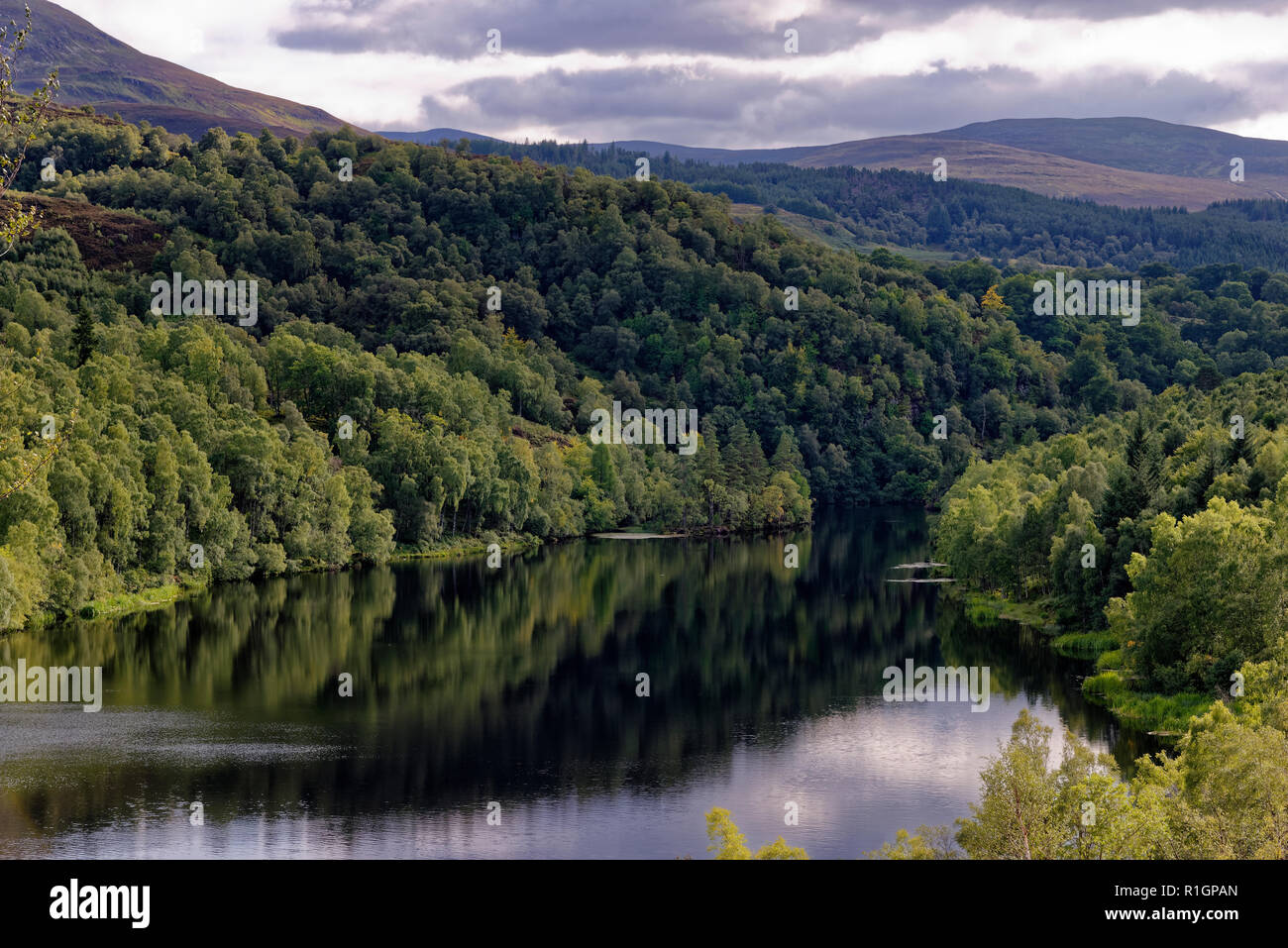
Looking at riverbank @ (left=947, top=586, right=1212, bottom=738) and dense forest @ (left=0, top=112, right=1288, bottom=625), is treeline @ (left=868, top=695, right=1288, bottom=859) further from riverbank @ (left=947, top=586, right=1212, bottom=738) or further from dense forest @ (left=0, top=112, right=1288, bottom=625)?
dense forest @ (left=0, top=112, right=1288, bottom=625)

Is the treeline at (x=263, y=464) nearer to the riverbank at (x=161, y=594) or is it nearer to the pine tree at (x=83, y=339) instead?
the pine tree at (x=83, y=339)

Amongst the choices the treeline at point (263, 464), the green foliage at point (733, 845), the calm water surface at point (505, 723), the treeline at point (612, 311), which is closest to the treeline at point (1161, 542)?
the calm water surface at point (505, 723)

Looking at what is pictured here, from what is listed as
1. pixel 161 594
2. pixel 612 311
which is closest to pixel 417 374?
pixel 161 594

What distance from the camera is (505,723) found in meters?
51.3

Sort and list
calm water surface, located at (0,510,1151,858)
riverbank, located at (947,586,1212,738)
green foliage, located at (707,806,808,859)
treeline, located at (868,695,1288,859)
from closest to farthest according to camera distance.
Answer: green foliage, located at (707,806,808,859)
treeline, located at (868,695,1288,859)
calm water surface, located at (0,510,1151,858)
riverbank, located at (947,586,1212,738)

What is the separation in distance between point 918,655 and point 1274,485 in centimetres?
1783

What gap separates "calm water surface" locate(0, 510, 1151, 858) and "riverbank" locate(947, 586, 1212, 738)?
1166 millimetres

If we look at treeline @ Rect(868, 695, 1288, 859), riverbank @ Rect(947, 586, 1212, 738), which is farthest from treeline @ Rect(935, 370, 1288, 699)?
treeline @ Rect(868, 695, 1288, 859)

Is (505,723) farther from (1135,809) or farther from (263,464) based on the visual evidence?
(263,464)

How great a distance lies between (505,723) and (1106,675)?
24.3 metres

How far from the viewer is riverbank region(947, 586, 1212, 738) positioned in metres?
47.1

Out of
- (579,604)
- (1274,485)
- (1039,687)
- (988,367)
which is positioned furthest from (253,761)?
(988,367)

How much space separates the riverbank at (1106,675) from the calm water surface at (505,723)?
1.17m

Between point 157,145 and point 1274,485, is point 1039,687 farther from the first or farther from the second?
point 157,145
